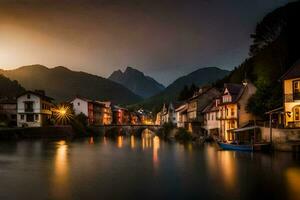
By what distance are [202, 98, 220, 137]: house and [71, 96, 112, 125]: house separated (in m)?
72.8

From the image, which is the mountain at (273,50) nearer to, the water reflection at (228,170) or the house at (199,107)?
the house at (199,107)

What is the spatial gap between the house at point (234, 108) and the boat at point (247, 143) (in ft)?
7.45

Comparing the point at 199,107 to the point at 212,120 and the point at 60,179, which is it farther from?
the point at 60,179

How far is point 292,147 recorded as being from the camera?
5256 cm

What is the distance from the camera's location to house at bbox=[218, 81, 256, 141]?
73625 millimetres

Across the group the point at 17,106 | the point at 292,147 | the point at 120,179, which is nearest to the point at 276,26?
the point at 292,147

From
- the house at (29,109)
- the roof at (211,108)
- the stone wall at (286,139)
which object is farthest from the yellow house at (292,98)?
the house at (29,109)

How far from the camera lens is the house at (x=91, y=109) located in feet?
514

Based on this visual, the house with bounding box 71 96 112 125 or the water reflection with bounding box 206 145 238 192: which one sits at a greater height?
the house with bounding box 71 96 112 125

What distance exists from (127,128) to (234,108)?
314 feet

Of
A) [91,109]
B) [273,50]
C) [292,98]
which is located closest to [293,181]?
[292,98]

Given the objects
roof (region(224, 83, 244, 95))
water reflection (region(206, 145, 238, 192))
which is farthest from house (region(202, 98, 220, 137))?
water reflection (region(206, 145, 238, 192))

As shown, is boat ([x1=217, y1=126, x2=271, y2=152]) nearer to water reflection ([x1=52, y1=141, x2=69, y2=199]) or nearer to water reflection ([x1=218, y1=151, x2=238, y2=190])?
water reflection ([x1=218, y1=151, x2=238, y2=190])

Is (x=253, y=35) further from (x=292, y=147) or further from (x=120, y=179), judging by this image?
(x=120, y=179)
